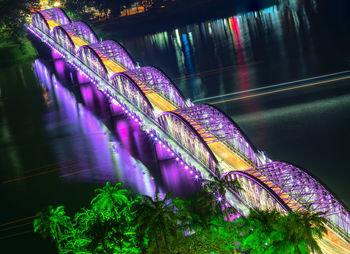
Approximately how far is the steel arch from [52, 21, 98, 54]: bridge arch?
50.4 meters

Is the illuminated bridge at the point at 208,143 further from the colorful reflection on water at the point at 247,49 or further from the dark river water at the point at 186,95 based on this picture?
the colorful reflection on water at the point at 247,49

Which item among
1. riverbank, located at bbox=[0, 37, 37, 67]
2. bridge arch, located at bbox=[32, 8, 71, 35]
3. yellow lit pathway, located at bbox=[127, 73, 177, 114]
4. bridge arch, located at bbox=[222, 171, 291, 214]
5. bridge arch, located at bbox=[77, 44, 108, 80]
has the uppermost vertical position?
bridge arch, located at bbox=[32, 8, 71, 35]

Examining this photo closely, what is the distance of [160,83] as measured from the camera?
72.8 meters

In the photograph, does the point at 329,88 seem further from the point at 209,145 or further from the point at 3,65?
the point at 3,65

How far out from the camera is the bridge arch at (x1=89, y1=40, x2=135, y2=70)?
88.5 meters

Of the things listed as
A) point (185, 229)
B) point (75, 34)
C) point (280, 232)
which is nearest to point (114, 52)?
point (75, 34)

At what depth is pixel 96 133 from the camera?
7488 centimetres

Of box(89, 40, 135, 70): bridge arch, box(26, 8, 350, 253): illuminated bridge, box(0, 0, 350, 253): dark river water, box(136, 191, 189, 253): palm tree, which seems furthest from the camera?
box(89, 40, 135, 70): bridge arch

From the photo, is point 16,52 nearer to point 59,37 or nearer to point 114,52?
point 59,37

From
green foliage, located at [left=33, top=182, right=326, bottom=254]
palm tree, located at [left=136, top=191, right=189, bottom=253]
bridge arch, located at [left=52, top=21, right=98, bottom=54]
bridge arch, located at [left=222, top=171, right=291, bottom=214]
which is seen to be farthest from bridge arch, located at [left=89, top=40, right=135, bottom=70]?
palm tree, located at [left=136, top=191, right=189, bottom=253]

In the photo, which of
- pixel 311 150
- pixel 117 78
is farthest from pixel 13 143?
pixel 311 150

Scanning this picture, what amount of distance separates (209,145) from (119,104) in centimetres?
2057

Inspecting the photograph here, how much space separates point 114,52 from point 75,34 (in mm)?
19386

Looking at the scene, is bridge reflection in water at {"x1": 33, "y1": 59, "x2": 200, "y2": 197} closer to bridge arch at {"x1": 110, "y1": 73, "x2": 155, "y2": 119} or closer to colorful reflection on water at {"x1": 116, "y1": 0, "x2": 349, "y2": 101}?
bridge arch at {"x1": 110, "y1": 73, "x2": 155, "y2": 119}
